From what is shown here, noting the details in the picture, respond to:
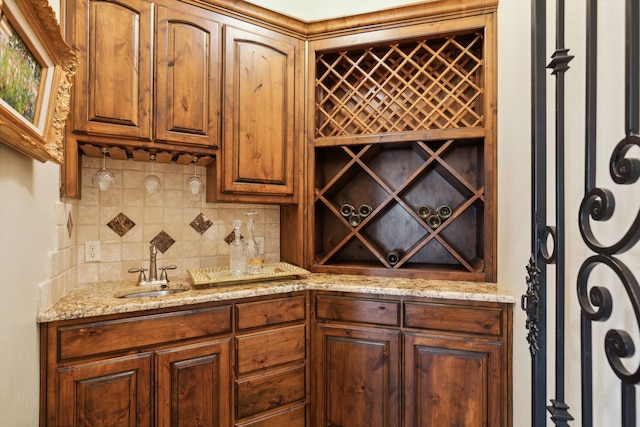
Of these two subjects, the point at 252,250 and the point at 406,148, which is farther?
the point at 406,148

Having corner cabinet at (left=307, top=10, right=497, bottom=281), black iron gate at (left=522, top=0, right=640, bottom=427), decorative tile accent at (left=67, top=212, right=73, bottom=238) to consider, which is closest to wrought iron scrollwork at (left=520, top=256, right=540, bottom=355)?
black iron gate at (left=522, top=0, right=640, bottom=427)

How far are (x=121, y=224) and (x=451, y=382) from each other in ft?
6.81

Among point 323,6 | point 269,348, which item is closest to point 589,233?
point 269,348

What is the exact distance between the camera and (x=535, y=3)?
103 cm

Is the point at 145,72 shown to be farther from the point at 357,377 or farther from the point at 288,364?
the point at 357,377

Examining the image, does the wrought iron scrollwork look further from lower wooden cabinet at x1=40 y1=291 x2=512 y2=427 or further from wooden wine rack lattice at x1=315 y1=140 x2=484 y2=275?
wooden wine rack lattice at x1=315 y1=140 x2=484 y2=275

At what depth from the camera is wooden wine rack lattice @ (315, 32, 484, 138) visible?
7.38ft

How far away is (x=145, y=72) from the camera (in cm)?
188

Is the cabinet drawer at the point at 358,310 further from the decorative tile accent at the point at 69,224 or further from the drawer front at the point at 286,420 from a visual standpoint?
the decorative tile accent at the point at 69,224

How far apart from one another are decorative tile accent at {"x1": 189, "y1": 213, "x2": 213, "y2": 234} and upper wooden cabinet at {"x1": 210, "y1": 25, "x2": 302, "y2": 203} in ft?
1.16

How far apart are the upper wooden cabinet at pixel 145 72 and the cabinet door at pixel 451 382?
66.4 inches

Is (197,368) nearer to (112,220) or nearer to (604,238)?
(112,220)

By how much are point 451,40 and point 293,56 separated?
3.32 feet

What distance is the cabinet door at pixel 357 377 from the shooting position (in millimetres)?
1964
